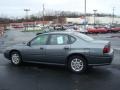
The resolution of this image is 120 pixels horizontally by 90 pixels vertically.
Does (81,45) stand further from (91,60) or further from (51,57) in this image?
(51,57)

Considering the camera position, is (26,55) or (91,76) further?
(26,55)

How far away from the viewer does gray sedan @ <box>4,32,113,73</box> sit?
9539 mm

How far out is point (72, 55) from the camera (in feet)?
32.4

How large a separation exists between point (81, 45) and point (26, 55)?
2.38 meters

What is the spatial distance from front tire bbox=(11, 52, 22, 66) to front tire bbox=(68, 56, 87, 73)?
92.5 inches

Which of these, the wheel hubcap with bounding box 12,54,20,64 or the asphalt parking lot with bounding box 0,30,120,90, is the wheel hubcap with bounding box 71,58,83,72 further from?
the wheel hubcap with bounding box 12,54,20,64

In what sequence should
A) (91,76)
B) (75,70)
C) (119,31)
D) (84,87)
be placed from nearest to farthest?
(84,87) < (91,76) < (75,70) < (119,31)

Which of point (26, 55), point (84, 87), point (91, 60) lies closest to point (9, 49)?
point (26, 55)

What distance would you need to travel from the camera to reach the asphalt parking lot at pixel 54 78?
308 inches

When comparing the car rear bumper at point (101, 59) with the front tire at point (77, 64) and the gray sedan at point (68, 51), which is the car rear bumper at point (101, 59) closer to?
the gray sedan at point (68, 51)

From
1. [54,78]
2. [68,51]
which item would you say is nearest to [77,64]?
[68,51]

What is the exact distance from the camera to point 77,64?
9.80 m

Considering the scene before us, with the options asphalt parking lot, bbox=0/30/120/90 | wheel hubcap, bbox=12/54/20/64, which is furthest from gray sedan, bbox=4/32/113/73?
asphalt parking lot, bbox=0/30/120/90

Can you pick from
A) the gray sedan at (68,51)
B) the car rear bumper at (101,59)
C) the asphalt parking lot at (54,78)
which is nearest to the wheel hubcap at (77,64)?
the gray sedan at (68,51)
